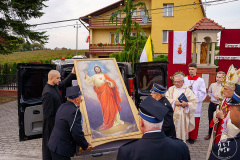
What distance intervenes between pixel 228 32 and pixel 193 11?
13.4 m

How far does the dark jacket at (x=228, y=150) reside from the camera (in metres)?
1.63

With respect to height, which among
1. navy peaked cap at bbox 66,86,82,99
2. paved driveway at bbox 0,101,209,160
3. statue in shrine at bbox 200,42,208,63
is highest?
statue in shrine at bbox 200,42,208,63

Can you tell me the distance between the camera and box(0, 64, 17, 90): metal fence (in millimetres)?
14180

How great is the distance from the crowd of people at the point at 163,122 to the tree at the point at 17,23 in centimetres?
942

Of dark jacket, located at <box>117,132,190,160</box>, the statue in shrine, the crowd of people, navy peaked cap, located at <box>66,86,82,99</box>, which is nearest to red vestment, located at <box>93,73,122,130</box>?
the crowd of people

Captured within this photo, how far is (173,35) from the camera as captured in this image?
37.6ft

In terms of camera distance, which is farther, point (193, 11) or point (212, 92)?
point (193, 11)

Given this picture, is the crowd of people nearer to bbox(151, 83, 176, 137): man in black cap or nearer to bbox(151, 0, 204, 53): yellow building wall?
→ bbox(151, 83, 176, 137): man in black cap

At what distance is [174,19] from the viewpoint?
2373 cm

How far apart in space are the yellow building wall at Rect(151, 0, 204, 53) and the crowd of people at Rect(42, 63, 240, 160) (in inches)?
726

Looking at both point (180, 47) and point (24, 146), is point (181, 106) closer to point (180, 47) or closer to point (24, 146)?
point (24, 146)

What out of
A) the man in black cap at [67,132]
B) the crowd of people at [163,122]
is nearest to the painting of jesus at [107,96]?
the crowd of people at [163,122]

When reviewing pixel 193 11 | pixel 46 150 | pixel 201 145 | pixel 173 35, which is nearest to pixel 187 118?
pixel 201 145

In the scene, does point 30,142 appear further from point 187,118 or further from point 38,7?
point 38,7
